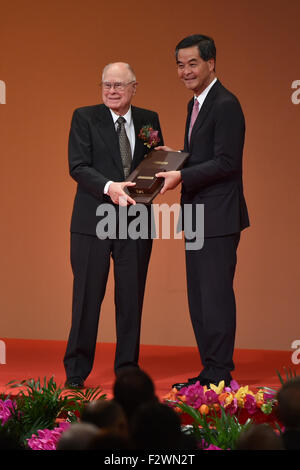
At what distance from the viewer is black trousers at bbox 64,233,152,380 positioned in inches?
155

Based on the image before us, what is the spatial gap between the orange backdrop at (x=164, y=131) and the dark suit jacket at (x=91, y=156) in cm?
144

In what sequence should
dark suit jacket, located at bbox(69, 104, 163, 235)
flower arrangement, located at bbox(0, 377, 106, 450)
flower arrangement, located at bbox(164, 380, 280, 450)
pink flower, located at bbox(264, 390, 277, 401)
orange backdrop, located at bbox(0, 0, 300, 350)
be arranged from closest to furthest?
flower arrangement, located at bbox(0, 377, 106, 450) → flower arrangement, located at bbox(164, 380, 280, 450) → pink flower, located at bbox(264, 390, 277, 401) → dark suit jacket, located at bbox(69, 104, 163, 235) → orange backdrop, located at bbox(0, 0, 300, 350)

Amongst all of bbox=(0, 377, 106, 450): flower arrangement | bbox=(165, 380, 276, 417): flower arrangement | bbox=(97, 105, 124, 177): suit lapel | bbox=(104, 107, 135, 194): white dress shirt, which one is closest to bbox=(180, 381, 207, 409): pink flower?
bbox=(165, 380, 276, 417): flower arrangement

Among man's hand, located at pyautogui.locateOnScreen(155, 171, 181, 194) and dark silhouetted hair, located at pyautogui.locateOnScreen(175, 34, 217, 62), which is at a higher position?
dark silhouetted hair, located at pyautogui.locateOnScreen(175, 34, 217, 62)

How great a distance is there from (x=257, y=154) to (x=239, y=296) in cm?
96

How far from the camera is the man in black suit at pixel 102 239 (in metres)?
3.91

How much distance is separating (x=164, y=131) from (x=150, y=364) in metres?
1.66

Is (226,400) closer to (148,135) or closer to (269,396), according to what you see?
(269,396)

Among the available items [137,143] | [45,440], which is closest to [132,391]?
[45,440]

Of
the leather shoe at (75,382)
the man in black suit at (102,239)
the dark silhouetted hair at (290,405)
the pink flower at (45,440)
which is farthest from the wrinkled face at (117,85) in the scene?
the dark silhouetted hair at (290,405)

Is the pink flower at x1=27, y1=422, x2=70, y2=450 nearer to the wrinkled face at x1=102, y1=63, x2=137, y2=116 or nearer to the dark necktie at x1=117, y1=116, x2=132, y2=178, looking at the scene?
the dark necktie at x1=117, y1=116, x2=132, y2=178

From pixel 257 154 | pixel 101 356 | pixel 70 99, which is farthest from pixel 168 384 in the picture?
pixel 70 99

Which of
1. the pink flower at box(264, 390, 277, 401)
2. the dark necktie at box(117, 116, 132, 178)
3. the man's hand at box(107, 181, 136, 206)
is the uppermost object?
the dark necktie at box(117, 116, 132, 178)
